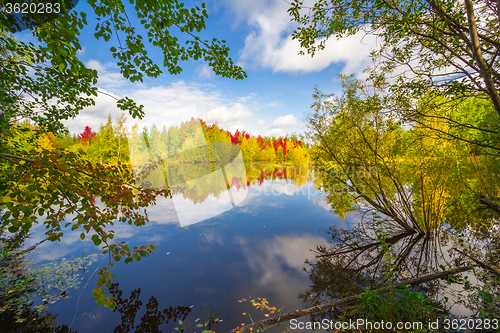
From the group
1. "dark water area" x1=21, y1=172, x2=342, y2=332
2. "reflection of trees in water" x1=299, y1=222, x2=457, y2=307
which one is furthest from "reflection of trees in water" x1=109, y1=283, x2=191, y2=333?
"reflection of trees in water" x1=299, y1=222, x2=457, y2=307

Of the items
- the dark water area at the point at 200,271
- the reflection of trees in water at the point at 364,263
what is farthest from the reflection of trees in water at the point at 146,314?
the reflection of trees in water at the point at 364,263

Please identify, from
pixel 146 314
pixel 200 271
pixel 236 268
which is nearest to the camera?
pixel 146 314

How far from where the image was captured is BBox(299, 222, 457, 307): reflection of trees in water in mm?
4359

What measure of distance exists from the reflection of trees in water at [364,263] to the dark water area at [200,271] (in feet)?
1.31

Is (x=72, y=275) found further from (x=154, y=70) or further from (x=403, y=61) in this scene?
(x=403, y=61)

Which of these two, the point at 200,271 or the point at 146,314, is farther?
the point at 200,271

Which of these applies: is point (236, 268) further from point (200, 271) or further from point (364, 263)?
point (364, 263)

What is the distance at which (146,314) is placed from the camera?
152 inches

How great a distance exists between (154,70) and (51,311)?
534 centimetres

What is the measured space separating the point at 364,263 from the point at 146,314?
235 inches

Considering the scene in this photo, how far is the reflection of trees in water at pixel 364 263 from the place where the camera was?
4.36m

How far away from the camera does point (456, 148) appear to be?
6.61 meters

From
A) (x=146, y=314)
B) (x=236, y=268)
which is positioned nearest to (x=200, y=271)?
(x=236, y=268)

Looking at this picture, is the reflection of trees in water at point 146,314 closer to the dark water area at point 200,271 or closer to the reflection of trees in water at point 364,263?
the dark water area at point 200,271
